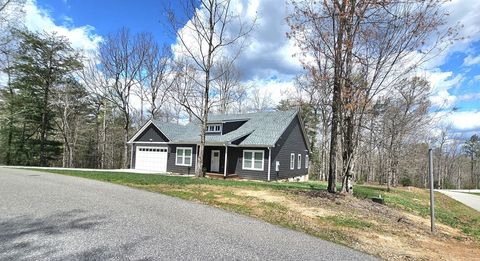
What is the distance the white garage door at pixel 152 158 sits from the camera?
25.4m

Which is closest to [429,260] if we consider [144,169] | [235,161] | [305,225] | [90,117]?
[305,225]

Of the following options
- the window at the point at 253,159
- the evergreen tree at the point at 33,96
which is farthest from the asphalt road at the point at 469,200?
the evergreen tree at the point at 33,96

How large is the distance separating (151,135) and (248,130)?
27.4ft

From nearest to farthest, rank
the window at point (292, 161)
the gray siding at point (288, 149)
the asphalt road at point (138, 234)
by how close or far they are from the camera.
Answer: the asphalt road at point (138, 234), the gray siding at point (288, 149), the window at point (292, 161)

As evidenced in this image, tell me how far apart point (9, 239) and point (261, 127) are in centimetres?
1953

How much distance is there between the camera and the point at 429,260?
17.1ft

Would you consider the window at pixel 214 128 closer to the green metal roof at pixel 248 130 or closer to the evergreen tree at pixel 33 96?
the green metal roof at pixel 248 130

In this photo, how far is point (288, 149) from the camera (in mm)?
23531

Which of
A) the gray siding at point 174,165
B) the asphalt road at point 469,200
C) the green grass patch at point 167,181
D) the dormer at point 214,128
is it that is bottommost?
the asphalt road at point 469,200

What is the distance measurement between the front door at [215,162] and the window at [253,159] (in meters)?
2.23

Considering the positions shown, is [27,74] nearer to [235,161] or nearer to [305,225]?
[235,161]

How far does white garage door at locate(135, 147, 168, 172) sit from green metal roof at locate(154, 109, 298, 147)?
1628 mm

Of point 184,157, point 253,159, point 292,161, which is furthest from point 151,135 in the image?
point 292,161

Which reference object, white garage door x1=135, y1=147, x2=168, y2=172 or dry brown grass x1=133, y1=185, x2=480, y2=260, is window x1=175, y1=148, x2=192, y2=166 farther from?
dry brown grass x1=133, y1=185, x2=480, y2=260
